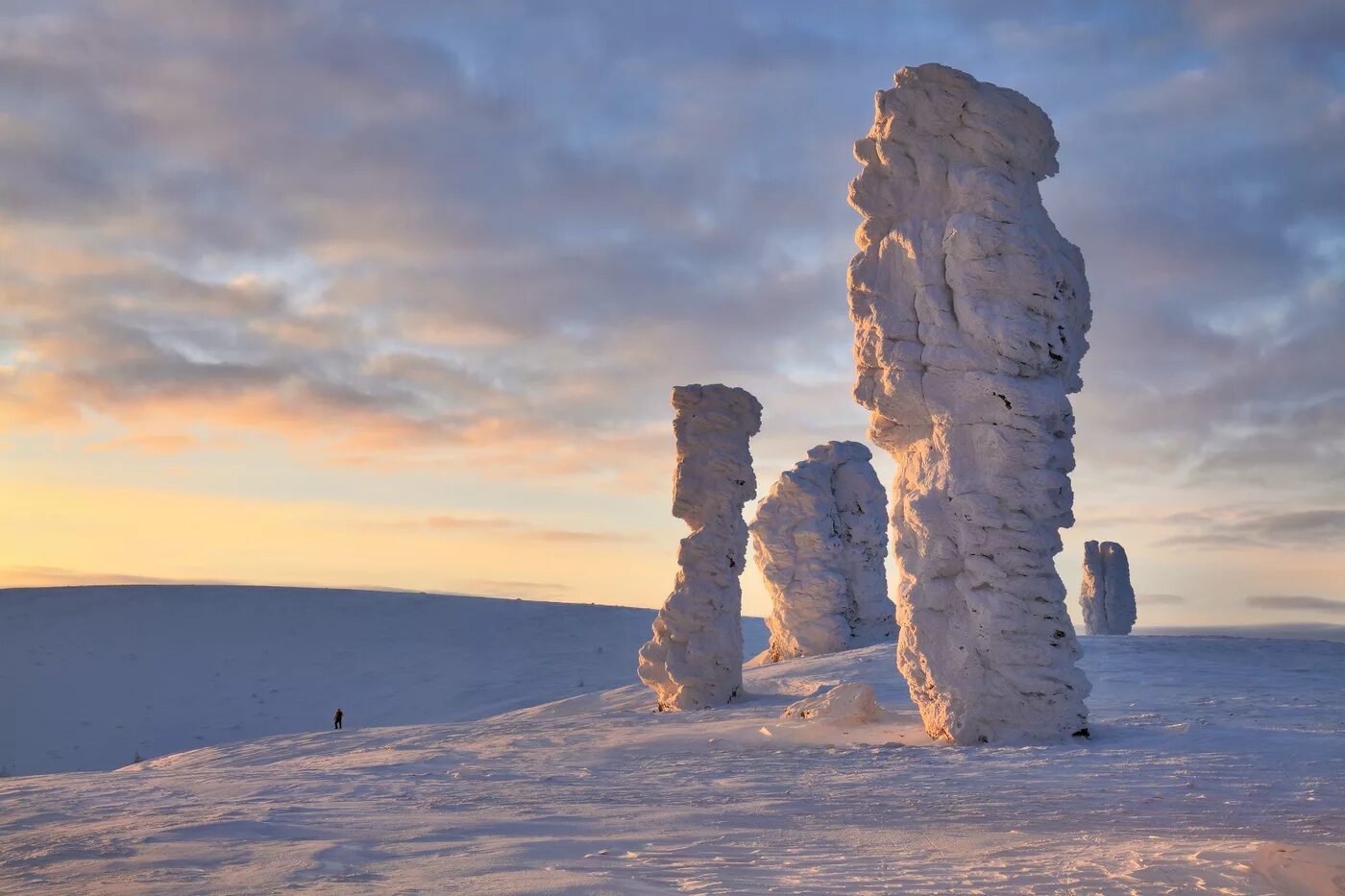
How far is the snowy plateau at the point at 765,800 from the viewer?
6.14 m

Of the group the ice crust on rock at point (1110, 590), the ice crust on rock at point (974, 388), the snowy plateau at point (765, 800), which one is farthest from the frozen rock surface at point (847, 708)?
the ice crust on rock at point (1110, 590)

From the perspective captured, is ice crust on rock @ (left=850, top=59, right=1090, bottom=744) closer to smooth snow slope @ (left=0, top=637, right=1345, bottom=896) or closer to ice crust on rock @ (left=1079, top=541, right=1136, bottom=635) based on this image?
smooth snow slope @ (left=0, top=637, right=1345, bottom=896)

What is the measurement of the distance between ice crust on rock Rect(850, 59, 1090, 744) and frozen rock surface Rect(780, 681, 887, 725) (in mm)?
1682

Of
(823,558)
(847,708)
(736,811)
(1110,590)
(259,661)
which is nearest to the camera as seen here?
(736,811)

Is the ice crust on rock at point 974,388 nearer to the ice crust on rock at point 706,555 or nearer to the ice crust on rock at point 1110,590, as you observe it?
the ice crust on rock at point 706,555

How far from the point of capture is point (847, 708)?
49.7 ft

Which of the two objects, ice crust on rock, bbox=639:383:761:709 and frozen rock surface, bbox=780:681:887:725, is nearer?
frozen rock surface, bbox=780:681:887:725

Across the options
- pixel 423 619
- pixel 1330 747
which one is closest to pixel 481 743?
pixel 1330 747

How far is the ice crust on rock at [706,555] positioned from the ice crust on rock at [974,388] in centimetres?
682

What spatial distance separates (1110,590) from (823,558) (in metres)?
11.8

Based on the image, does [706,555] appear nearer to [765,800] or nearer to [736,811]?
[765,800]

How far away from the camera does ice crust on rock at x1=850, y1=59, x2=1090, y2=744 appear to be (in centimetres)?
1283

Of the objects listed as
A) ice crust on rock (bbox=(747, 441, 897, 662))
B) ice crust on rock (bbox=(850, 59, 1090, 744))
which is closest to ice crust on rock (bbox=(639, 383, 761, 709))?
ice crust on rock (bbox=(747, 441, 897, 662))

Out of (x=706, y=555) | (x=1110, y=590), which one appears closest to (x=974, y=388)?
(x=706, y=555)
